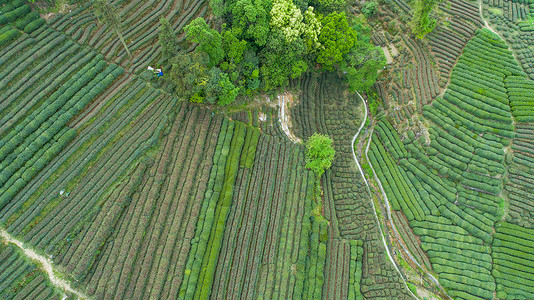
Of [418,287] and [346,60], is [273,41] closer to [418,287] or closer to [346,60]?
[346,60]

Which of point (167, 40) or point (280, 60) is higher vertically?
point (280, 60)

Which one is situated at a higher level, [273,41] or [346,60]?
[346,60]

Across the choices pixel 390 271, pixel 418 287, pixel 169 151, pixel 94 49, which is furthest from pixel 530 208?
pixel 94 49

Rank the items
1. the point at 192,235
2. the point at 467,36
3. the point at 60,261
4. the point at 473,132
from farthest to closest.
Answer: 1. the point at 467,36
2. the point at 473,132
3. the point at 192,235
4. the point at 60,261

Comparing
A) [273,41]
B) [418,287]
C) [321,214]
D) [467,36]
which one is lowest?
[418,287]

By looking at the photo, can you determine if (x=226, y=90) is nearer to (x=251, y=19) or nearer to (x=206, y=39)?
(x=206, y=39)

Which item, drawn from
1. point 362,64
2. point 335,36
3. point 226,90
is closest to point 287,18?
point 335,36

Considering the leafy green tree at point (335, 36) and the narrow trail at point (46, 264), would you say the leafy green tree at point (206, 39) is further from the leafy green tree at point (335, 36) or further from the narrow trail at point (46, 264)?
the narrow trail at point (46, 264)
